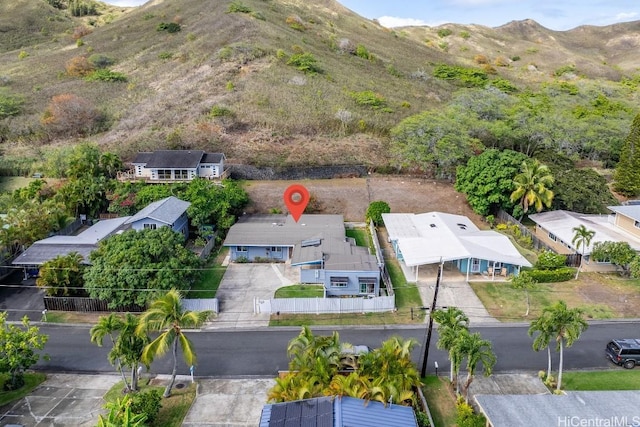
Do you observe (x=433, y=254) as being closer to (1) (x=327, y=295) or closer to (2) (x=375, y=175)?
(1) (x=327, y=295)

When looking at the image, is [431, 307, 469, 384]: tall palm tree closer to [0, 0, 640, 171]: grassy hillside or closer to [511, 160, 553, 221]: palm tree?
[511, 160, 553, 221]: palm tree

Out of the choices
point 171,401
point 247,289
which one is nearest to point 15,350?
point 171,401

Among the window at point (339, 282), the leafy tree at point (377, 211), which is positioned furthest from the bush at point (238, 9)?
the window at point (339, 282)

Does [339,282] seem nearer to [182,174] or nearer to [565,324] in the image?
[565,324]

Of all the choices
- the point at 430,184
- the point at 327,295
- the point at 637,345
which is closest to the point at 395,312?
the point at 327,295

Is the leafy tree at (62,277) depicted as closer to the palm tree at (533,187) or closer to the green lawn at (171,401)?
the green lawn at (171,401)

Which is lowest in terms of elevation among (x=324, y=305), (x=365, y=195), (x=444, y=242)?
(x=324, y=305)
